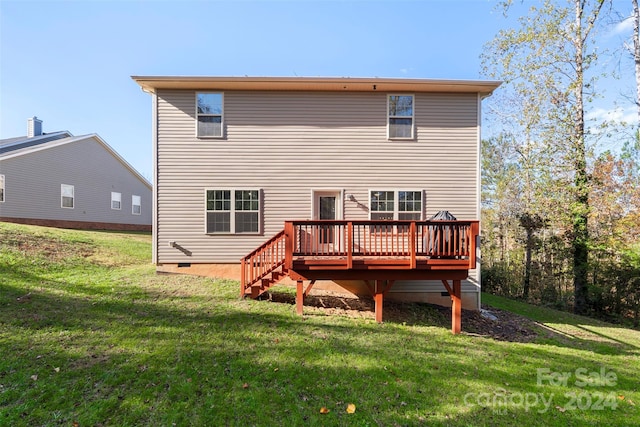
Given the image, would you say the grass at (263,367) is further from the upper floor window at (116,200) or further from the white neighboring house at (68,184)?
the upper floor window at (116,200)

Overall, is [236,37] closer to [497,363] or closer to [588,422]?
[497,363]

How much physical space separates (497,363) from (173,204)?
27.6 feet

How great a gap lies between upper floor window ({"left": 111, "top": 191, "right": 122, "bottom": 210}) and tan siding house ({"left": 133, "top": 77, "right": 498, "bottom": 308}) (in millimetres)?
13438

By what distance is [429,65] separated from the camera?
10758 millimetres

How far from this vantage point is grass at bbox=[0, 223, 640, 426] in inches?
126

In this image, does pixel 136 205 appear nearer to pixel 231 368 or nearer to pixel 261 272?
pixel 261 272

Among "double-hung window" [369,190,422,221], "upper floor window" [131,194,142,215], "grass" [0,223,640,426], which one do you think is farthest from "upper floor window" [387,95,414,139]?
"upper floor window" [131,194,142,215]

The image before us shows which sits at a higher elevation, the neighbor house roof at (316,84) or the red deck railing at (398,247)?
the neighbor house roof at (316,84)

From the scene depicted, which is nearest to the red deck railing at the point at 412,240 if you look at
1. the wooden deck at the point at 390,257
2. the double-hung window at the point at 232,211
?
the wooden deck at the point at 390,257

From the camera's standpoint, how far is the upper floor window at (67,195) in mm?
14898

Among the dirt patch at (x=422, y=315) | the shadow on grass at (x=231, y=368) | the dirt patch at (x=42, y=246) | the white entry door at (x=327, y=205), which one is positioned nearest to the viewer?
the shadow on grass at (x=231, y=368)

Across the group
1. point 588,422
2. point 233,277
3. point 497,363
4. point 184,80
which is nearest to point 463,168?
point 497,363

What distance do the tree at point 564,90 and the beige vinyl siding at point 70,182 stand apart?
22.6 metres

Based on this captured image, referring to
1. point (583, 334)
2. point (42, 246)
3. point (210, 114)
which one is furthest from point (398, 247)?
point (42, 246)
